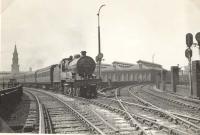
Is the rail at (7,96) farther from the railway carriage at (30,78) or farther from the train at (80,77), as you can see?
the railway carriage at (30,78)

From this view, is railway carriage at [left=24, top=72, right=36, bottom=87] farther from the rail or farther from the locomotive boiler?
the rail

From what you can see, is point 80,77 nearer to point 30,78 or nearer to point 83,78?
point 83,78

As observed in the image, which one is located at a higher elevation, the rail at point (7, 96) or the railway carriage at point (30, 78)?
the railway carriage at point (30, 78)

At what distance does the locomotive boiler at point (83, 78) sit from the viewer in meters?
14.2

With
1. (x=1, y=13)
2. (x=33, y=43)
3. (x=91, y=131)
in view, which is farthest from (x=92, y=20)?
(x=91, y=131)

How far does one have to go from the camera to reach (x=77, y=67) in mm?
14445

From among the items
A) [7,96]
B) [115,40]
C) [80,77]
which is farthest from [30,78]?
[115,40]

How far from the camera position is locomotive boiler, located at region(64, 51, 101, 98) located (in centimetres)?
1424

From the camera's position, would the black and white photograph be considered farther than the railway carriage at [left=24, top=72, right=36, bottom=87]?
No

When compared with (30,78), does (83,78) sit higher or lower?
lower

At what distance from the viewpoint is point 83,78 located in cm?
1441

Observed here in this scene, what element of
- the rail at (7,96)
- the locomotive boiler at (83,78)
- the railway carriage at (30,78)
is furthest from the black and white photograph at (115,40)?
the railway carriage at (30,78)

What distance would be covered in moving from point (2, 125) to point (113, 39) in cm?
375

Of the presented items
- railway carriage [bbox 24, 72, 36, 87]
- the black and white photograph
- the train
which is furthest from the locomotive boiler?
railway carriage [bbox 24, 72, 36, 87]
